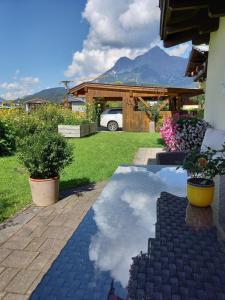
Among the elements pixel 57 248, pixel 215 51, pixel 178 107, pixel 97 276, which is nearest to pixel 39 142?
pixel 57 248

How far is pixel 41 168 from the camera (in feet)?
14.9

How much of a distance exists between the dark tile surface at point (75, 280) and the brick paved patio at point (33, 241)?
3.58 ft

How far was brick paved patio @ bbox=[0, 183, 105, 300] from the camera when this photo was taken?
258 centimetres

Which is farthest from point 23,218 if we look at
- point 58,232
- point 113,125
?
point 113,125

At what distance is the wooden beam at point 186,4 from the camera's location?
4.27 metres

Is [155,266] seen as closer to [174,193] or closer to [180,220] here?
[180,220]

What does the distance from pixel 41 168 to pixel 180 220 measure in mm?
2920

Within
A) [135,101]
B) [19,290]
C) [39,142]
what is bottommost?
[19,290]

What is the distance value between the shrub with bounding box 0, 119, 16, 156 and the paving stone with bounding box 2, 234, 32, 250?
20.3ft

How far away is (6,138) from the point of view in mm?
9320

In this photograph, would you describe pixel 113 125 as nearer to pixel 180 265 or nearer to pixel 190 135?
pixel 190 135

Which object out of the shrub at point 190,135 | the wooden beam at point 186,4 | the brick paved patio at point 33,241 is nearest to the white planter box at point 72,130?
the shrub at point 190,135

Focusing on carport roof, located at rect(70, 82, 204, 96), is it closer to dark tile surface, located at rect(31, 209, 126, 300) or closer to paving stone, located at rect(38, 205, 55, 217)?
paving stone, located at rect(38, 205, 55, 217)

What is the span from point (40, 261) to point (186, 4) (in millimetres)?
4032
